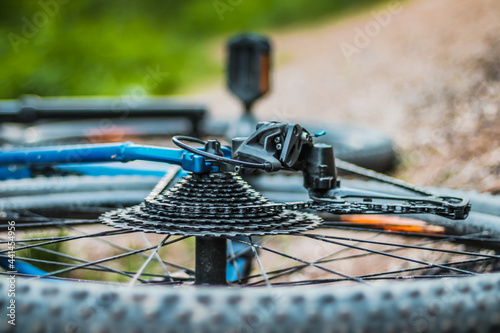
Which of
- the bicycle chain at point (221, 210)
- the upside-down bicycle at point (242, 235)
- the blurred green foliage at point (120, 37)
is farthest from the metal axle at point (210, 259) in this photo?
the blurred green foliage at point (120, 37)

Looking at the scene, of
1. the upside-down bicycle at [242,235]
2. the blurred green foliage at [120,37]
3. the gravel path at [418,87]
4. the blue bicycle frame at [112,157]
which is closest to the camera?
the upside-down bicycle at [242,235]

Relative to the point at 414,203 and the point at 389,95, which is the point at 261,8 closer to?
the point at 389,95

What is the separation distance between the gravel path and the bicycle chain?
1435 millimetres

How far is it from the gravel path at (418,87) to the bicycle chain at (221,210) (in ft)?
4.71

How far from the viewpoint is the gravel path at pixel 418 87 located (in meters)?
3.39

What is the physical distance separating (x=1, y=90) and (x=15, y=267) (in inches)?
345

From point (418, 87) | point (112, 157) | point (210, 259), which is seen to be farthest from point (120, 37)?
point (210, 259)

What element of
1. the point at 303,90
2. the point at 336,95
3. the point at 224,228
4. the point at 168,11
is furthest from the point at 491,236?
the point at 168,11

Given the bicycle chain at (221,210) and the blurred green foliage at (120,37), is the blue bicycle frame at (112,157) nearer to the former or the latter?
the bicycle chain at (221,210)

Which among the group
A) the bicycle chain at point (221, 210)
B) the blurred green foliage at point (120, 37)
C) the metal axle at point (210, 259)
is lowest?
the metal axle at point (210, 259)

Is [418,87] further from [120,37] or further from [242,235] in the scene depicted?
[120,37]

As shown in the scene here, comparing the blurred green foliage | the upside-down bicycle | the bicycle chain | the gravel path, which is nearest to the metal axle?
the upside-down bicycle

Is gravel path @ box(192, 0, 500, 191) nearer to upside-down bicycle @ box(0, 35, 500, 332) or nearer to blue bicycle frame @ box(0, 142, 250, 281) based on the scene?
upside-down bicycle @ box(0, 35, 500, 332)

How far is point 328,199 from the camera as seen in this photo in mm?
1492
